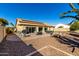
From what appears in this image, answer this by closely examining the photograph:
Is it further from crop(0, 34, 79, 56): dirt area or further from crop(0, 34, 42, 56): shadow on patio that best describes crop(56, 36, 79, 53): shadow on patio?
crop(0, 34, 42, 56): shadow on patio

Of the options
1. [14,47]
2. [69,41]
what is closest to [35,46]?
[14,47]

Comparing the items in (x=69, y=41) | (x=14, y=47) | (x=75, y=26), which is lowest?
(x=14, y=47)

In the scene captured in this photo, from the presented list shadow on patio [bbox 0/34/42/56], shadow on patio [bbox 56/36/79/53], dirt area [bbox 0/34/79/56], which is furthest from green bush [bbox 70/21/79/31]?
shadow on patio [bbox 0/34/42/56]

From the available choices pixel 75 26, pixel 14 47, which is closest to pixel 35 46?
pixel 14 47

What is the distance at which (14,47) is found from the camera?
1120cm

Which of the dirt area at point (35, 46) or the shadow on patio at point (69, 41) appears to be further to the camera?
the shadow on patio at point (69, 41)

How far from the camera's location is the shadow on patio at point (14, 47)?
434 inches

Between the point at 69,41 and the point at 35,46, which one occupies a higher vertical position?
the point at 69,41

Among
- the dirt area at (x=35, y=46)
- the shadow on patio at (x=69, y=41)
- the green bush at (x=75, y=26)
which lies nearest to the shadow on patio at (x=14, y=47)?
the dirt area at (x=35, y=46)

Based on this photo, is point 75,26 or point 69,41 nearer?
point 75,26

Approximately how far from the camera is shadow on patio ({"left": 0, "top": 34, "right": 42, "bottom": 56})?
434 inches

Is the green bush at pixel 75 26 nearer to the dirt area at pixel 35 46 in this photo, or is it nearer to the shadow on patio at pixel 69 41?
the shadow on patio at pixel 69 41

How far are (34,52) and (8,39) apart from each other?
1298mm

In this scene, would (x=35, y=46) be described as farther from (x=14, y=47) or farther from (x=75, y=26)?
(x=75, y=26)
